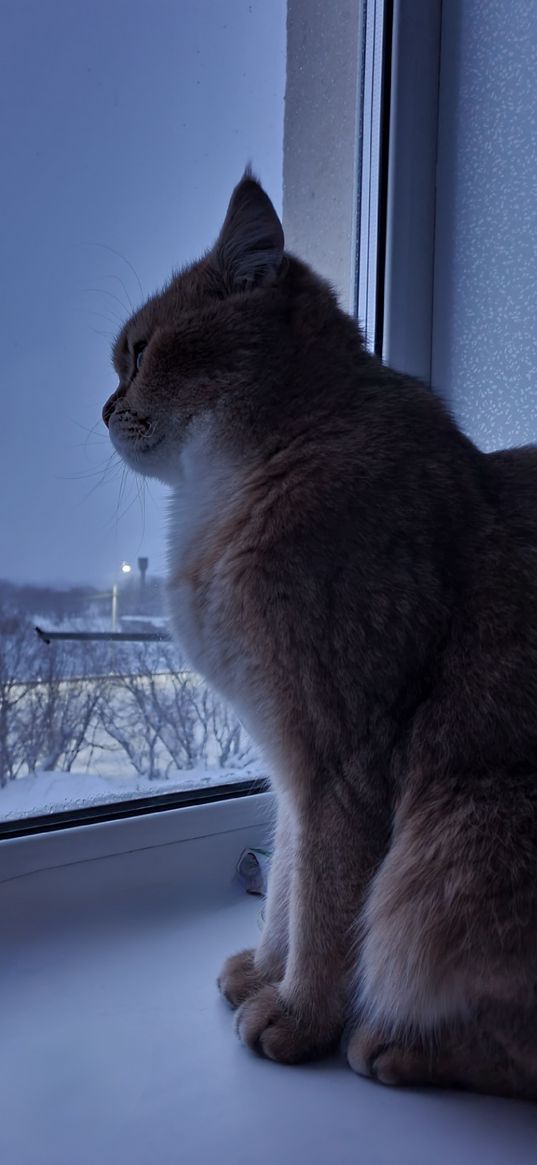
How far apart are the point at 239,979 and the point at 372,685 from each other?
0.38 m

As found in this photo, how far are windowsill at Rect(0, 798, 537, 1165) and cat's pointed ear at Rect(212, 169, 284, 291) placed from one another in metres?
0.76

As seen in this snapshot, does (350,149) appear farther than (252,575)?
Yes

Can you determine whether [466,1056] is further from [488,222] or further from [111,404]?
[488,222]

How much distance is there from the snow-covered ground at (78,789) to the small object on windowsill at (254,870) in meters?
0.12

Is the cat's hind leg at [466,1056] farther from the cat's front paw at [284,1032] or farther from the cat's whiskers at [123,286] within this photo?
the cat's whiskers at [123,286]

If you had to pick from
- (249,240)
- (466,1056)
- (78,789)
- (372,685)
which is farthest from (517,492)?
(78,789)

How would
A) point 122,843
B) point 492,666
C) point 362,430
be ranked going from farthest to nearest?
point 122,843 < point 362,430 < point 492,666

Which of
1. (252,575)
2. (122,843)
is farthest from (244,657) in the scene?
(122,843)

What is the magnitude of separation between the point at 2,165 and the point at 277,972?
101 cm

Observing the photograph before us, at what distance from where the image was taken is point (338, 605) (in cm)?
83

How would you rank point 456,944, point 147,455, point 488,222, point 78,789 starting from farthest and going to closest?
point 488,222, point 78,789, point 147,455, point 456,944

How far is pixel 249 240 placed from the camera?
1.04 meters

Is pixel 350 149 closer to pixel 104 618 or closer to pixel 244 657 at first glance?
pixel 104 618

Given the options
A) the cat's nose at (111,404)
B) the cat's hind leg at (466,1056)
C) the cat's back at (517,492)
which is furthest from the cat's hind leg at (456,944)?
the cat's nose at (111,404)
